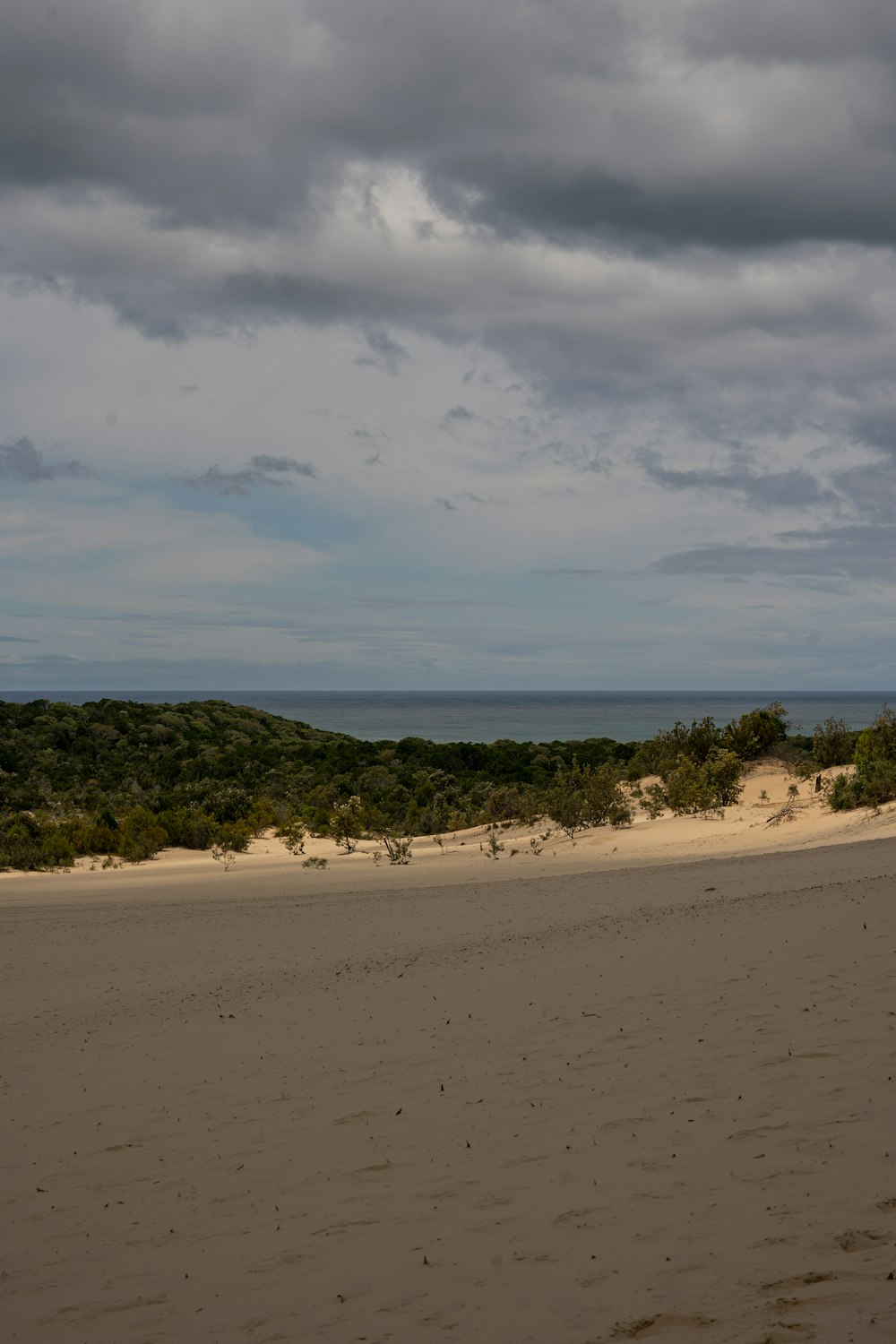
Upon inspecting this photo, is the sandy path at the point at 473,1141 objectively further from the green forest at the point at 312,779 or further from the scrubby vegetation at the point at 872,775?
the green forest at the point at 312,779

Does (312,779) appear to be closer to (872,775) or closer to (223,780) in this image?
(223,780)

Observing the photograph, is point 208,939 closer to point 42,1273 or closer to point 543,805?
point 42,1273

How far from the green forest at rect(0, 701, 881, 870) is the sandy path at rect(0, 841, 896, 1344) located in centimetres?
1370

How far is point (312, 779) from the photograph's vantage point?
3838 centimetres

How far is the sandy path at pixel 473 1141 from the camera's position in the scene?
4.25 meters

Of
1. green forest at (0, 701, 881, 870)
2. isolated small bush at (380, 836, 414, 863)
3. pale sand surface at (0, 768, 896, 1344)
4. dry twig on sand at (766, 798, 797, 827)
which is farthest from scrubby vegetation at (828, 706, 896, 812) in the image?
pale sand surface at (0, 768, 896, 1344)

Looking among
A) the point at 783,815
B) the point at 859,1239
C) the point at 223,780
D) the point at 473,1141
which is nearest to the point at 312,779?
the point at 223,780

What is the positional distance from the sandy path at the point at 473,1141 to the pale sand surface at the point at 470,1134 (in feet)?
0.07

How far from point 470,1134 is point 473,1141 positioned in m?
0.10

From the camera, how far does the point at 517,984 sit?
390 inches

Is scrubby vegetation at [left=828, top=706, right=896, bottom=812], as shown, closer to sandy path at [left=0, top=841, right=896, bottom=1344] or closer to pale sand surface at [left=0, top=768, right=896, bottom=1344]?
pale sand surface at [left=0, top=768, right=896, bottom=1344]

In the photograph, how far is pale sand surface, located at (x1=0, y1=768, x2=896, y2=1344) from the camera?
4254mm

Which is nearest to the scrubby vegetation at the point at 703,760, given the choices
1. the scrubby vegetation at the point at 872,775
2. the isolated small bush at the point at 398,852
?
the scrubby vegetation at the point at 872,775

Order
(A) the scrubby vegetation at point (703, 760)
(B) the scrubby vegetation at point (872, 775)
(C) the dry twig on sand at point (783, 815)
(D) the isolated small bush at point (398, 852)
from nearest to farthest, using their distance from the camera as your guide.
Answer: (D) the isolated small bush at point (398, 852)
(B) the scrubby vegetation at point (872, 775)
(C) the dry twig on sand at point (783, 815)
(A) the scrubby vegetation at point (703, 760)
